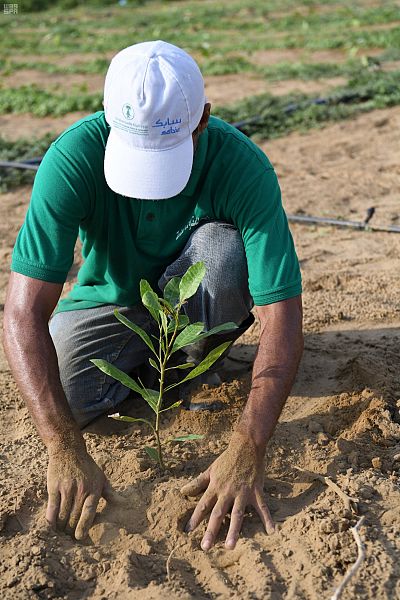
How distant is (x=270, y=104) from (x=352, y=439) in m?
4.40

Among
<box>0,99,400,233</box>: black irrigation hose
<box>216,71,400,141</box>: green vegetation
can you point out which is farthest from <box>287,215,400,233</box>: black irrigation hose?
<box>216,71,400,141</box>: green vegetation

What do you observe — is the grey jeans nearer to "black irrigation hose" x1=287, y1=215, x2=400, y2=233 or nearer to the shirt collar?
the shirt collar

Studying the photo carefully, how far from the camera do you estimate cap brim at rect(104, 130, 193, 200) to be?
2277 millimetres

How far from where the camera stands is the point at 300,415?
2.86 meters

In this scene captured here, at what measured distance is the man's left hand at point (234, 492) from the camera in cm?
224

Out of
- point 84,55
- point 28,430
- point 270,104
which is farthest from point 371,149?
point 84,55

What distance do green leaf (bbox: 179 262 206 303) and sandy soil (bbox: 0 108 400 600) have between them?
612 millimetres

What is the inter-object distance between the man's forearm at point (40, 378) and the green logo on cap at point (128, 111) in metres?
0.65

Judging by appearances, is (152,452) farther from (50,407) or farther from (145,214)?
(145,214)

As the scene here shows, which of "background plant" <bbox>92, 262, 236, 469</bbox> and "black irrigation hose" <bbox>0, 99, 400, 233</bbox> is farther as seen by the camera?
"black irrigation hose" <bbox>0, 99, 400, 233</bbox>

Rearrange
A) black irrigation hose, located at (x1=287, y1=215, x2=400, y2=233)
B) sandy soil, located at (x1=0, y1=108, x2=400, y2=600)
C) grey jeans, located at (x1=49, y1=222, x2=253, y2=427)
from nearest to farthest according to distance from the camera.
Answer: sandy soil, located at (x1=0, y1=108, x2=400, y2=600)
grey jeans, located at (x1=49, y1=222, x2=253, y2=427)
black irrigation hose, located at (x1=287, y1=215, x2=400, y2=233)

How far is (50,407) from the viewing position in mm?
2348

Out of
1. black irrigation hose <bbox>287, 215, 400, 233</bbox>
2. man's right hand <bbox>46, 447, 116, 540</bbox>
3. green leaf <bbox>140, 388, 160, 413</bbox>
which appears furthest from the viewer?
black irrigation hose <bbox>287, 215, 400, 233</bbox>

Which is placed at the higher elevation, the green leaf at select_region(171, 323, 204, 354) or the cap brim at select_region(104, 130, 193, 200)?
the cap brim at select_region(104, 130, 193, 200)
